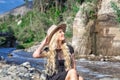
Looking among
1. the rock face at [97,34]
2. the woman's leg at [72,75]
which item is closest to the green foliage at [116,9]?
the rock face at [97,34]

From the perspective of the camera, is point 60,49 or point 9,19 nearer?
point 60,49

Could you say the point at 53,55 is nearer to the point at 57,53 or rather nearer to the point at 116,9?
the point at 57,53

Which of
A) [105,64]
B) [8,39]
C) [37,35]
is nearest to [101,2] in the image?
[105,64]

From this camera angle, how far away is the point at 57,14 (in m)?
65.8

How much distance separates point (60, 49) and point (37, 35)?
5487 cm

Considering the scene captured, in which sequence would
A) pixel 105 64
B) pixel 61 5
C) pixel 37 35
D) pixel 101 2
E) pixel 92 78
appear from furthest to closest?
1. pixel 61 5
2. pixel 37 35
3. pixel 101 2
4. pixel 105 64
5. pixel 92 78

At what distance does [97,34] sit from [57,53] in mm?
28979

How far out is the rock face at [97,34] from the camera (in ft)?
116

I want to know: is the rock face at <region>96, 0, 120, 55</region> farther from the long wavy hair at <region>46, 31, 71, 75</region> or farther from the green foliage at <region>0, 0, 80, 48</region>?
the long wavy hair at <region>46, 31, 71, 75</region>

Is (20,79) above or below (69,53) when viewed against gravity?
below

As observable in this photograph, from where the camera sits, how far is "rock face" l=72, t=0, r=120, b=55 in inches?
1391

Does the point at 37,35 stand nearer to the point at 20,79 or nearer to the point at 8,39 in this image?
the point at 8,39

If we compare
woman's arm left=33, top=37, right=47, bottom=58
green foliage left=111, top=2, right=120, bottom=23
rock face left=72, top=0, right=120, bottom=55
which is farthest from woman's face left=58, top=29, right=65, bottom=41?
green foliage left=111, top=2, right=120, bottom=23

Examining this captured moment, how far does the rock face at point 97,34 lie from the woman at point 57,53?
1084 inches
